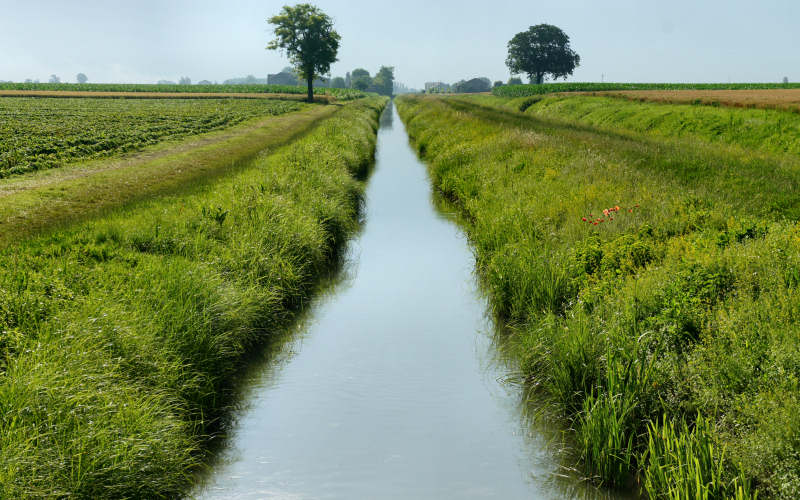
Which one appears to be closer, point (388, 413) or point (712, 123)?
point (388, 413)

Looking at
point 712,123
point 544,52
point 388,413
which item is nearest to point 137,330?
point 388,413

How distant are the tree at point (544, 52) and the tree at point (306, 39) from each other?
1862 inches

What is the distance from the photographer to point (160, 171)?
54.6 ft

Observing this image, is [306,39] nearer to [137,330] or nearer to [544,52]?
[544,52]

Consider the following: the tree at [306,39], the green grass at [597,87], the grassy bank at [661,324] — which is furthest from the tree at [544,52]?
the grassy bank at [661,324]

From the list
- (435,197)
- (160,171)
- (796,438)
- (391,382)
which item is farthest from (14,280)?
(435,197)

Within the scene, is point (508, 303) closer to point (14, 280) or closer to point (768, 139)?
point (14, 280)

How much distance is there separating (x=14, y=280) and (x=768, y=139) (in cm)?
2576

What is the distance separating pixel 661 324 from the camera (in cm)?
550

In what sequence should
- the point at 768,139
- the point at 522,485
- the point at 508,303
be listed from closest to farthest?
the point at 522,485 < the point at 508,303 < the point at 768,139

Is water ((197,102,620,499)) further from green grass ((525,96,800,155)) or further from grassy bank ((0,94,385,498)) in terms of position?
green grass ((525,96,800,155))

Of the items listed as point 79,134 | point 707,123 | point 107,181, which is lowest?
point 107,181

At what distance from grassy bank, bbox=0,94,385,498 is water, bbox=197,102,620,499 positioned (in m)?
0.52

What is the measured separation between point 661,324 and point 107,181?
14.0m
